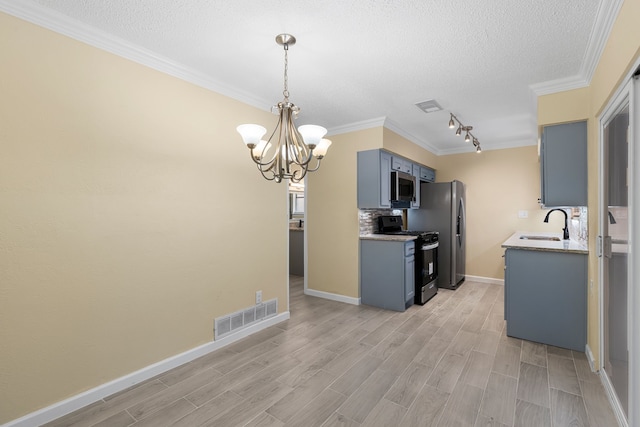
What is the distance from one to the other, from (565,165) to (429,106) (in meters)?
1.48

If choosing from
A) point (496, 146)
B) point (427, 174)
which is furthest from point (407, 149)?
point (496, 146)

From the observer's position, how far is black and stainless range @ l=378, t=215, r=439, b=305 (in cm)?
412

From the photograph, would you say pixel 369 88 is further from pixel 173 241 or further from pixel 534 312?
pixel 534 312

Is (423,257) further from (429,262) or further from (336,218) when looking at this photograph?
(336,218)

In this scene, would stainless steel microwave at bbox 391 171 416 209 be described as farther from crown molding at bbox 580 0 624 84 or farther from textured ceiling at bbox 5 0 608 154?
crown molding at bbox 580 0 624 84

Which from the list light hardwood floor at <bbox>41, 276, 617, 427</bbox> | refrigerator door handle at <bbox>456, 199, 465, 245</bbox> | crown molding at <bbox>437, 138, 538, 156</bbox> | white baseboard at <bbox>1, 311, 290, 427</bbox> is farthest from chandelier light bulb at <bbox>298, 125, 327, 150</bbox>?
crown molding at <bbox>437, 138, 538, 156</bbox>

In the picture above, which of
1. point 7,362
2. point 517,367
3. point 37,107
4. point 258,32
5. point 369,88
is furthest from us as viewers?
point 369,88

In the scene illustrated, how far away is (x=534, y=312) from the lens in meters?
2.84

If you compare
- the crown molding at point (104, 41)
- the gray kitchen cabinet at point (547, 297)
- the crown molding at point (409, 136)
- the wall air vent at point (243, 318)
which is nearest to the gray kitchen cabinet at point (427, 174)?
the crown molding at point (409, 136)

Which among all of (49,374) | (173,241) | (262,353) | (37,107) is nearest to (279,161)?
(173,241)

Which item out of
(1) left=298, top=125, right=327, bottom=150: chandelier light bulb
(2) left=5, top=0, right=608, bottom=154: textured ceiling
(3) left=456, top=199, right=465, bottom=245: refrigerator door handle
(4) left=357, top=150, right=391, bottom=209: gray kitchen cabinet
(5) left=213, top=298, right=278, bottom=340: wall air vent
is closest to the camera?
(2) left=5, top=0, right=608, bottom=154: textured ceiling

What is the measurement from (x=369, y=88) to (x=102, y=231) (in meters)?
2.65

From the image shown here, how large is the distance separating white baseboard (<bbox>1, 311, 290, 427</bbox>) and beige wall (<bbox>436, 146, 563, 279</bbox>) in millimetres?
4460

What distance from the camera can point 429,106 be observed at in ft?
11.4
